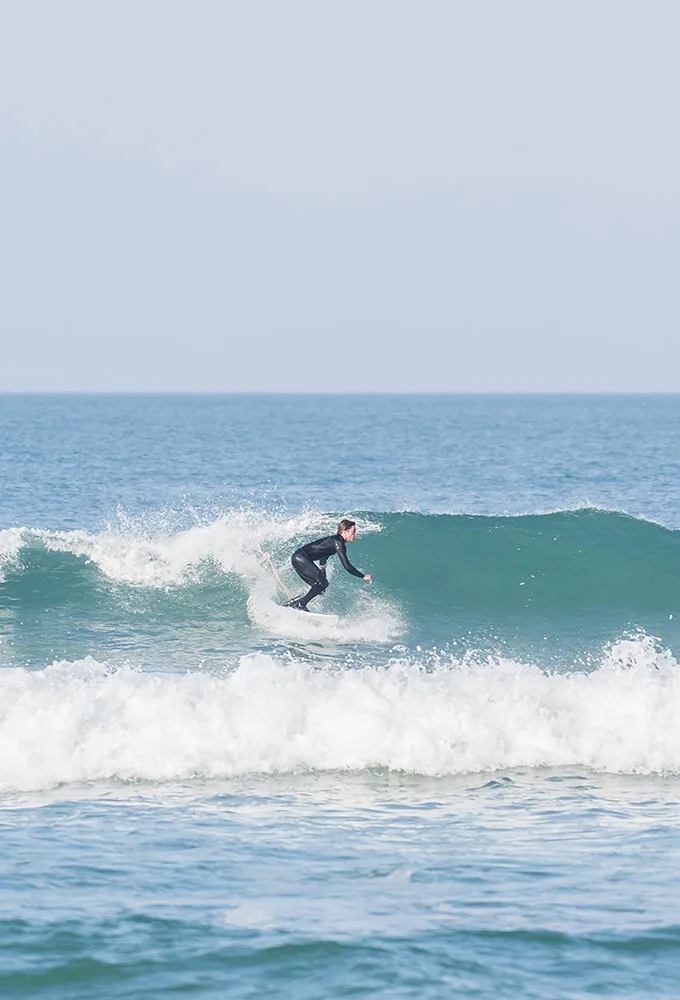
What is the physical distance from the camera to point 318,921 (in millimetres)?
7930

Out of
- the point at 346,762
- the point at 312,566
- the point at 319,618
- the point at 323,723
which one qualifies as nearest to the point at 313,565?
the point at 312,566

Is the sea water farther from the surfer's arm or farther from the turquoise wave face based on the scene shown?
the surfer's arm

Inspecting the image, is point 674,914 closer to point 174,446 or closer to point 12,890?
point 12,890

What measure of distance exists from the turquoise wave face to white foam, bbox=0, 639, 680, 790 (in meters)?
3.24

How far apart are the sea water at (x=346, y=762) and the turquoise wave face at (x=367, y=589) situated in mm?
64

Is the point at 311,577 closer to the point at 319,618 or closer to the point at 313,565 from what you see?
the point at 313,565

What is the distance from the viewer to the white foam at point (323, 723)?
11.7m

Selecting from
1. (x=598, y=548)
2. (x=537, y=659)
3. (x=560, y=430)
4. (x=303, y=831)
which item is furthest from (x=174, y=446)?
(x=303, y=831)

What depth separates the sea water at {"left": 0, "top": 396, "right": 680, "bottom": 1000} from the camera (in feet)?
24.7

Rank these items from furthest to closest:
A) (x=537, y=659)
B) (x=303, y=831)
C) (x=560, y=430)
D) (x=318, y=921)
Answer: (x=560, y=430), (x=537, y=659), (x=303, y=831), (x=318, y=921)

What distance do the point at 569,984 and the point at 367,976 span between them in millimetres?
1132

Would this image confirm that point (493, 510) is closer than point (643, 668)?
No

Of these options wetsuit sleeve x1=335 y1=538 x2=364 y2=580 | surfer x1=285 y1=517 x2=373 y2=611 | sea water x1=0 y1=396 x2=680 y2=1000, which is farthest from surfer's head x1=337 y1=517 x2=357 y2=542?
sea water x1=0 y1=396 x2=680 y2=1000

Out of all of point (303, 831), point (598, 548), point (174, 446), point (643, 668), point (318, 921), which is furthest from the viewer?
point (174, 446)
